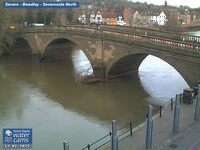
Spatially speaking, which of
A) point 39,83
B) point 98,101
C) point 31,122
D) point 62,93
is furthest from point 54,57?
point 31,122

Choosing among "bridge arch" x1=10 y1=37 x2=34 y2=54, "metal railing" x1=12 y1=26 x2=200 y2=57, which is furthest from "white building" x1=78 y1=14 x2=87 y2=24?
"metal railing" x1=12 y1=26 x2=200 y2=57

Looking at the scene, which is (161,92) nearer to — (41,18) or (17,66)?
(17,66)

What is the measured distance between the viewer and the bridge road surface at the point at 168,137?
18.7 m

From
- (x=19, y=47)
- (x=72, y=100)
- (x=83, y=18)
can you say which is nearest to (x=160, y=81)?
(x=72, y=100)

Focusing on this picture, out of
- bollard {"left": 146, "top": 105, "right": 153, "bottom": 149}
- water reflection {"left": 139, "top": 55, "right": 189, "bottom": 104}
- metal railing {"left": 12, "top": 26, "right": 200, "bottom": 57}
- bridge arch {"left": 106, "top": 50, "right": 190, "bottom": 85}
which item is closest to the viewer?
bollard {"left": 146, "top": 105, "right": 153, "bottom": 149}

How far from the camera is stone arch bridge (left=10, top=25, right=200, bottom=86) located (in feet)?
99.0

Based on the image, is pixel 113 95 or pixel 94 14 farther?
pixel 94 14

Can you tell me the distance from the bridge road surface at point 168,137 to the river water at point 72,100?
17.0 ft

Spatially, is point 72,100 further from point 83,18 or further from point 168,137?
point 83,18

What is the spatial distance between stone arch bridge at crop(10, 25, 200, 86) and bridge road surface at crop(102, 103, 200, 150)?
844 cm

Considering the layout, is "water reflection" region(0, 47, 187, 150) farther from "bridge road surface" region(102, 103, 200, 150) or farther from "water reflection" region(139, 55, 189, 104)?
"bridge road surface" region(102, 103, 200, 150)

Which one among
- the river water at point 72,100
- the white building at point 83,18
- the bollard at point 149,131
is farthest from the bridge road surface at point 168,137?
the white building at point 83,18

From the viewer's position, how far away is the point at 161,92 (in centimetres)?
3578

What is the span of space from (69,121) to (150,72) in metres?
20.0
